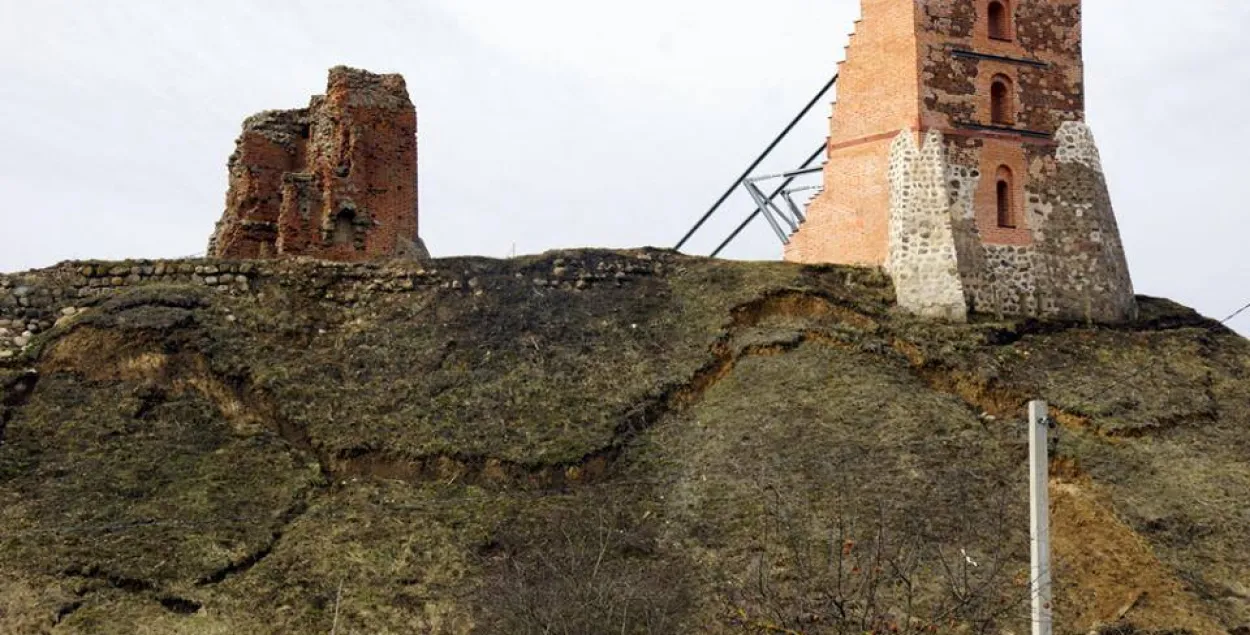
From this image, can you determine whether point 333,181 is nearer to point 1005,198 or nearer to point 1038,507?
point 1005,198

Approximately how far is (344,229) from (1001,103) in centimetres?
1021

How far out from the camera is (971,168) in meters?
27.2

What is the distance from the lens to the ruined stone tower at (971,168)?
2669cm

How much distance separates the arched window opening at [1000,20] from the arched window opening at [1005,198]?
7.17 ft

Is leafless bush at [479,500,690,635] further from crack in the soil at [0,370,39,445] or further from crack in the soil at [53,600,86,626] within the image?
crack in the soil at [0,370,39,445]

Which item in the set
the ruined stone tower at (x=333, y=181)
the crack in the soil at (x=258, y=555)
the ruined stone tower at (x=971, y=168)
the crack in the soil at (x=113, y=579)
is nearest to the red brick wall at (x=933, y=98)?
the ruined stone tower at (x=971, y=168)

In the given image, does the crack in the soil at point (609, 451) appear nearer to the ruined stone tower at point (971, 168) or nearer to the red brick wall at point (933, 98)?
the ruined stone tower at point (971, 168)

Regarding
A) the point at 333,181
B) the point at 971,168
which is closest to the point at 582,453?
the point at 333,181

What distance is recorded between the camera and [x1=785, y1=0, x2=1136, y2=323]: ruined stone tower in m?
26.7

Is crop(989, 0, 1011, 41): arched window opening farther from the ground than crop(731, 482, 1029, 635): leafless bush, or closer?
farther from the ground

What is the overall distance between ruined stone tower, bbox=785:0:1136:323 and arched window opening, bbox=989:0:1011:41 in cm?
2

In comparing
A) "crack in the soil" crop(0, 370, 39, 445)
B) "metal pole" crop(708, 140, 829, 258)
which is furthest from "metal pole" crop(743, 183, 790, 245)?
"crack in the soil" crop(0, 370, 39, 445)

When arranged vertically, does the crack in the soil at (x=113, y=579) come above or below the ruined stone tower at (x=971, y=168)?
below

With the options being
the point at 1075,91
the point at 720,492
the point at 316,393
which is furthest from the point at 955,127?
the point at 316,393
